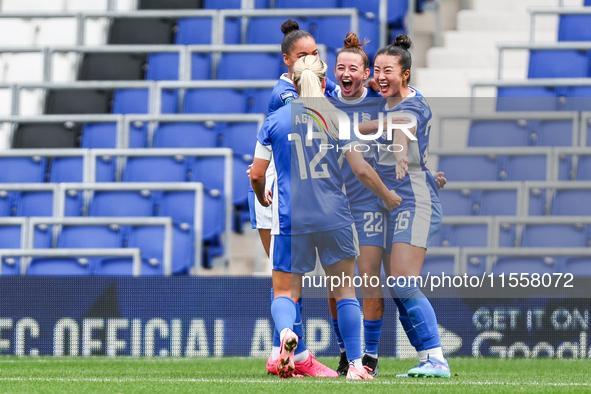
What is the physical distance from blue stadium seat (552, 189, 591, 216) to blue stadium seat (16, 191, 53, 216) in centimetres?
383

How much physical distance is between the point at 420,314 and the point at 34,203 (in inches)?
155

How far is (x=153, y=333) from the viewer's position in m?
6.39

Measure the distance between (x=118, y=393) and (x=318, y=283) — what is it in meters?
2.61

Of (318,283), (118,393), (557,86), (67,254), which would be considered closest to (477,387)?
(118,393)

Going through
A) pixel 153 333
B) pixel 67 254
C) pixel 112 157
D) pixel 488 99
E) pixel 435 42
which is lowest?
pixel 153 333

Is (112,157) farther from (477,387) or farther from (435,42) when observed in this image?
(477,387)

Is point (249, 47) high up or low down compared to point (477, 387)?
up

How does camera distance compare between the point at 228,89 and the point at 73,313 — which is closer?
the point at 73,313

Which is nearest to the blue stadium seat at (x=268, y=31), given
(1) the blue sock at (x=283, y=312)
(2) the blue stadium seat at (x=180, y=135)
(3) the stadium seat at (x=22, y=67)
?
(2) the blue stadium seat at (x=180, y=135)

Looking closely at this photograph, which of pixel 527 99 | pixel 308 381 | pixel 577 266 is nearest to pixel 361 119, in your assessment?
pixel 308 381

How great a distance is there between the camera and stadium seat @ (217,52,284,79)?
8.42 m

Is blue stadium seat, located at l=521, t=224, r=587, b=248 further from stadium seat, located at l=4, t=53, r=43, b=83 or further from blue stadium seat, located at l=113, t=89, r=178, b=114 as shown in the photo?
stadium seat, located at l=4, t=53, r=43, b=83

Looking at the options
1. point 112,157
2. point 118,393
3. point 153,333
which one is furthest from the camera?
point 112,157

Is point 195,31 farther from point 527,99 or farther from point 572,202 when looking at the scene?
point 572,202
